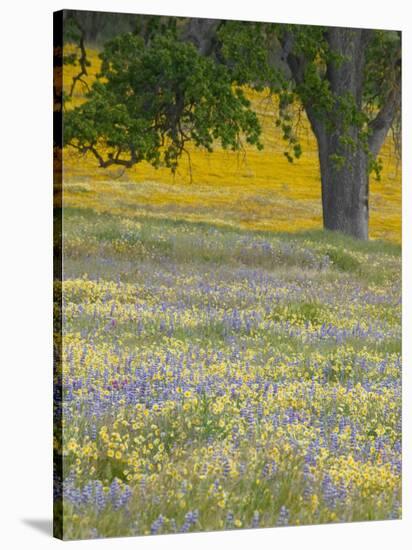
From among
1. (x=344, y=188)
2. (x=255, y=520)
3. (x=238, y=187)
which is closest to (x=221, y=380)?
(x=255, y=520)

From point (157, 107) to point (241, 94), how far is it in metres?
0.86

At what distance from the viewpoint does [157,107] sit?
1070 cm

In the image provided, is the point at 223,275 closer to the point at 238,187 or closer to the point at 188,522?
the point at 238,187

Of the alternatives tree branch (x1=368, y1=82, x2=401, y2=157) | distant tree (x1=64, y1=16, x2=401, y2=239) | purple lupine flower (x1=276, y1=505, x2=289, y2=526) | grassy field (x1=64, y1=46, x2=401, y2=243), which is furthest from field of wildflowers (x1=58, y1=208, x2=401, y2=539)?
tree branch (x1=368, y1=82, x2=401, y2=157)

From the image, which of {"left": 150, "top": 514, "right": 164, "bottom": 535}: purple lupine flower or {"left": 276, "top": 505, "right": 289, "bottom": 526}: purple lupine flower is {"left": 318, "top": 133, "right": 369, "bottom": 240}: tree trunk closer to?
{"left": 276, "top": 505, "right": 289, "bottom": 526}: purple lupine flower

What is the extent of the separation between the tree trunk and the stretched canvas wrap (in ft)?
0.06

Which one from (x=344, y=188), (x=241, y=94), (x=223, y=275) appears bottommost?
(x=223, y=275)

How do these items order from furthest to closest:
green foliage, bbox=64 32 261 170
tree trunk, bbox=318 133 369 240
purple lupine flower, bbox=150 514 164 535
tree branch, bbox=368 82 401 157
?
tree branch, bbox=368 82 401 157 → tree trunk, bbox=318 133 369 240 → green foliage, bbox=64 32 261 170 → purple lupine flower, bbox=150 514 164 535

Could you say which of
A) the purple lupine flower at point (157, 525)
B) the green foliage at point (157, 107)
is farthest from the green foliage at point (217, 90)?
the purple lupine flower at point (157, 525)

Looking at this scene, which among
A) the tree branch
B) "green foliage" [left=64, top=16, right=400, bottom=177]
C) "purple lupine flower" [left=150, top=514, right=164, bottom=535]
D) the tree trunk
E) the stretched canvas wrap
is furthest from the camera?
the tree branch

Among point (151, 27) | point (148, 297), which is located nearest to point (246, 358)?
point (148, 297)

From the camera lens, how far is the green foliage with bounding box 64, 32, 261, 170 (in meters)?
10.3

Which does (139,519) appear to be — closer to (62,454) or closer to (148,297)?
(62,454)

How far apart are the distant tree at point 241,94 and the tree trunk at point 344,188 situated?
11 millimetres
